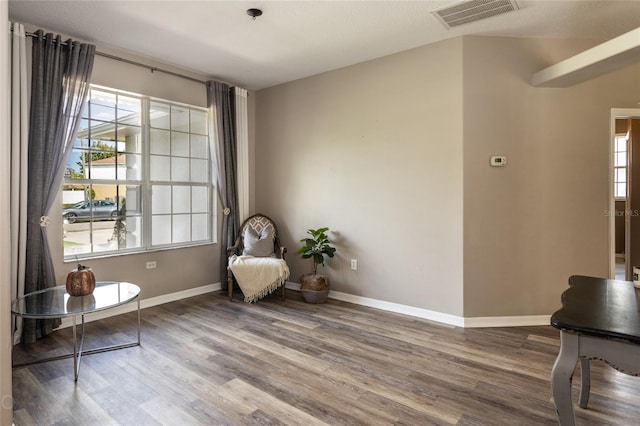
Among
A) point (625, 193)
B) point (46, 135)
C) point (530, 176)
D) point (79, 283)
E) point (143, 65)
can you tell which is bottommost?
point (79, 283)

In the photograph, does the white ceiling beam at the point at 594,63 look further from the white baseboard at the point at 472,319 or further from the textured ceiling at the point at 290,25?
the white baseboard at the point at 472,319

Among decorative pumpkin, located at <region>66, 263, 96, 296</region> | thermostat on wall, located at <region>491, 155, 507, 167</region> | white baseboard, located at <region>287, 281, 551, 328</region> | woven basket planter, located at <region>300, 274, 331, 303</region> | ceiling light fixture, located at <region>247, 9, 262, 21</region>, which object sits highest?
ceiling light fixture, located at <region>247, 9, 262, 21</region>

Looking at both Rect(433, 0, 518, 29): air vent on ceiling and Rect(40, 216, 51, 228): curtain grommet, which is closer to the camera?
Rect(433, 0, 518, 29): air vent on ceiling

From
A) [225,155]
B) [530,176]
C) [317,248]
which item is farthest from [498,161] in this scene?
[225,155]

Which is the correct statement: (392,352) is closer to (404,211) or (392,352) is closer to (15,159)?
(404,211)

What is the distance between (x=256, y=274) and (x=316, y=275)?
68 centimetres

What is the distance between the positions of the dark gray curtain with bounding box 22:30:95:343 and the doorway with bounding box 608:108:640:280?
4.94 metres

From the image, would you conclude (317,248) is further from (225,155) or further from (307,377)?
(307,377)

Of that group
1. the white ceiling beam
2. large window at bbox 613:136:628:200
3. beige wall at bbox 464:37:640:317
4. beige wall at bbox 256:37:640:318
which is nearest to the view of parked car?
beige wall at bbox 256:37:640:318

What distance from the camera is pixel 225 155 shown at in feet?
15.1

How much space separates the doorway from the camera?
3354 millimetres

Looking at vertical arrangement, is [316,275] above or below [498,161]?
below

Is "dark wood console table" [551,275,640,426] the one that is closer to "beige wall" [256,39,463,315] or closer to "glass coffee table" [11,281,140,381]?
"beige wall" [256,39,463,315]

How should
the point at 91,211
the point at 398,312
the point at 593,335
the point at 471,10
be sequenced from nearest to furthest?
the point at 593,335, the point at 471,10, the point at 91,211, the point at 398,312
